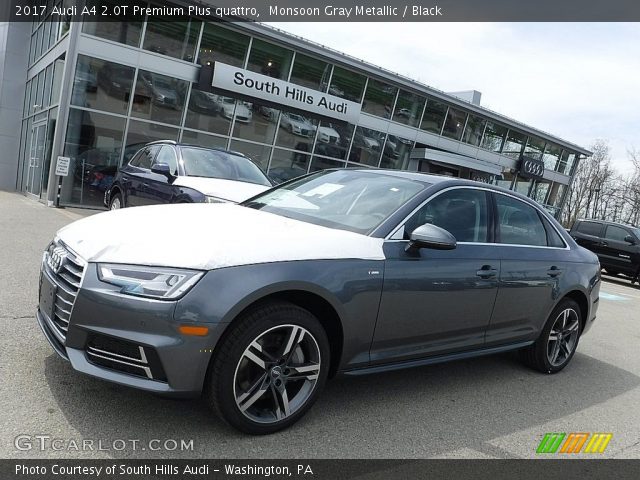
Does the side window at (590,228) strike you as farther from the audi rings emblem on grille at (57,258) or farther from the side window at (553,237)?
the audi rings emblem on grille at (57,258)

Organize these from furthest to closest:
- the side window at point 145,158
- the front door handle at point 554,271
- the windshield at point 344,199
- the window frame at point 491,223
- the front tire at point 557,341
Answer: the side window at point 145,158, the front tire at point 557,341, the front door handle at point 554,271, the windshield at point 344,199, the window frame at point 491,223

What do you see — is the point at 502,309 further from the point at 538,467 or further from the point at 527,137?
the point at 527,137

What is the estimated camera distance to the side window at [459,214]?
3715 mm

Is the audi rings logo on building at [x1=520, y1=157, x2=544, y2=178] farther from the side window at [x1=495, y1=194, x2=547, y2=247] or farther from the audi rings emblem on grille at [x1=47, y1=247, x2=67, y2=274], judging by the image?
the audi rings emblem on grille at [x1=47, y1=247, x2=67, y2=274]

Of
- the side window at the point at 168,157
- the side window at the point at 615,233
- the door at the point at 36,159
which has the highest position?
the side window at the point at 615,233

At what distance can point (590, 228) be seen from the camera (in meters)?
17.2

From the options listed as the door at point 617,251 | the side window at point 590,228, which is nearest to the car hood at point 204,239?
the door at point 617,251

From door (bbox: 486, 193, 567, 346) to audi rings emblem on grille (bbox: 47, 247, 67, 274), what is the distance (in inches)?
119

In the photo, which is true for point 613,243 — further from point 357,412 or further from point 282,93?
point 357,412

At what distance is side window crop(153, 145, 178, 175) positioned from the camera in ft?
24.2

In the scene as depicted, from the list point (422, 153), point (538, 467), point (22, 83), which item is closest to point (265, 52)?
point (422, 153)

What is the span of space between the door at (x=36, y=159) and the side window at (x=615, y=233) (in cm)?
1743

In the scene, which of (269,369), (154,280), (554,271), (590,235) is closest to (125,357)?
(154,280)

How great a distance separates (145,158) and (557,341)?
21.4 ft
